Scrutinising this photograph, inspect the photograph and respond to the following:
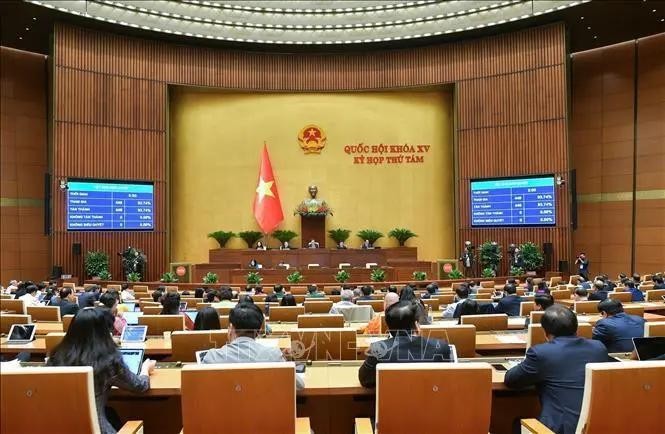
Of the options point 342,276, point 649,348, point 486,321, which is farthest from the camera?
point 342,276

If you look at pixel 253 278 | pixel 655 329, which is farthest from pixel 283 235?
pixel 655 329

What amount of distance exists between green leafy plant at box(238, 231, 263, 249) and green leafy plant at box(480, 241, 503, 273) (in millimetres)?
6150

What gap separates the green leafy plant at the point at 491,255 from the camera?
44.3 feet

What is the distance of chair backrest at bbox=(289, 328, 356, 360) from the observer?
3391 millimetres

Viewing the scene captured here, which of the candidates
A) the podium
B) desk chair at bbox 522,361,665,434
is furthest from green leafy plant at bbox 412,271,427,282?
desk chair at bbox 522,361,665,434

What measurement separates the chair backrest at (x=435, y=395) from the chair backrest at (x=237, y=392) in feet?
1.17

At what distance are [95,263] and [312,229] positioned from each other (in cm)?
579

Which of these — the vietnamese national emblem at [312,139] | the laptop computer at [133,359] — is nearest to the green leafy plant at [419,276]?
the vietnamese national emblem at [312,139]

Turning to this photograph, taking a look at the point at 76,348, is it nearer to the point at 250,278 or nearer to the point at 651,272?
the point at 250,278

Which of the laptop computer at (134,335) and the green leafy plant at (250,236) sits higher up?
the green leafy plant at (250,236)

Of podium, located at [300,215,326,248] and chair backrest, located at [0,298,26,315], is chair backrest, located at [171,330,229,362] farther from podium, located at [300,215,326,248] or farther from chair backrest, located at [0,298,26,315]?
podium, located at [300,215,326,248]

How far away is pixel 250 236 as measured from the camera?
14.9 meters

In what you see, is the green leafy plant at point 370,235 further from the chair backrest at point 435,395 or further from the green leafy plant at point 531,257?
the chair backrest at point 435,395

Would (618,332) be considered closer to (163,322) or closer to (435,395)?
(435,395)
